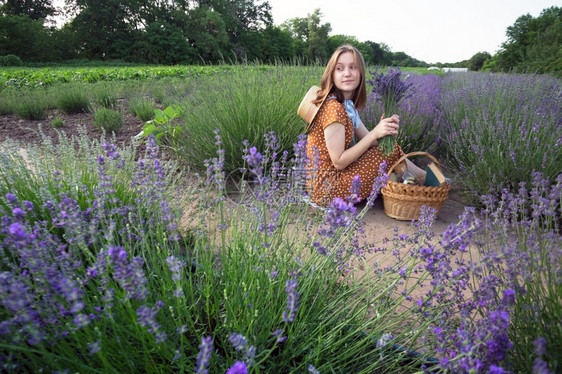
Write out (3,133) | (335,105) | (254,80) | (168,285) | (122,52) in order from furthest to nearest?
1. (122,52)
2. (3,133)
3. (254,80)
4. (335,105)
5. (168,285)

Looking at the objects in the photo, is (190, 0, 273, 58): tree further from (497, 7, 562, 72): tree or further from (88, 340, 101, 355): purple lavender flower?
(88, 340, 101, 355): purple lavender flower

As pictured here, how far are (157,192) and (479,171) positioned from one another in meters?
2.97

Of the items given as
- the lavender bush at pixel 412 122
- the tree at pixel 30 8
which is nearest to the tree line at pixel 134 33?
the tree at pixel 30 8

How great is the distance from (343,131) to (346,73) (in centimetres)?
52

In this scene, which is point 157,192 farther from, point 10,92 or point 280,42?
point 280,42

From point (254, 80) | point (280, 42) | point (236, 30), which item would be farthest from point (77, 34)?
point (254, 80)

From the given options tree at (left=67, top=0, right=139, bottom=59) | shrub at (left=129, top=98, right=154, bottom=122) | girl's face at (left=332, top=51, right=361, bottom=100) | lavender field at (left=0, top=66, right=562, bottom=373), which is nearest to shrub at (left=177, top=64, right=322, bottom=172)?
lavender field at (left=0, top=66, right=562, bottom=373)

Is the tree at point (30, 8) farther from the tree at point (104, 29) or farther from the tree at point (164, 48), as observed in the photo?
the tree at point (164, 48)

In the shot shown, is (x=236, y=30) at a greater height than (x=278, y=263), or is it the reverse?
(x=236, y=30)

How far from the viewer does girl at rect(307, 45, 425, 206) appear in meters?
2.78

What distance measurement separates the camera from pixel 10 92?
7.66 m

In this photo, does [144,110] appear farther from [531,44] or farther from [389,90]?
[531,44]

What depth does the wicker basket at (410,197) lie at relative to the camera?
2.66 meters

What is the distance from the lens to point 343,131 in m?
2.76
